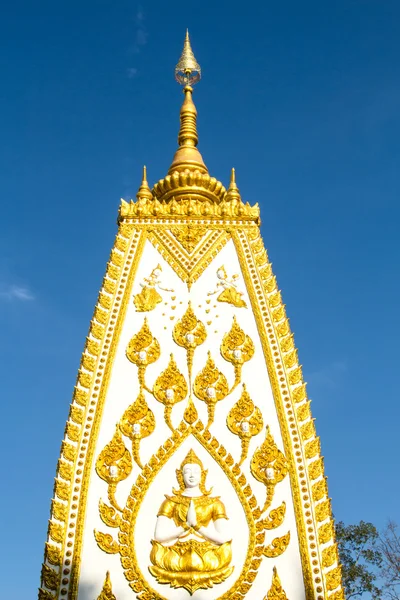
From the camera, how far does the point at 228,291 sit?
12.6 m

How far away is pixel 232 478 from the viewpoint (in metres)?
10.9

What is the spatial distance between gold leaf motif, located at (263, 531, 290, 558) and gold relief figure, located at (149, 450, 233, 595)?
53 cm

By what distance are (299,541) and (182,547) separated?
5.38 feet

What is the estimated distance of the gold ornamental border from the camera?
10141mm

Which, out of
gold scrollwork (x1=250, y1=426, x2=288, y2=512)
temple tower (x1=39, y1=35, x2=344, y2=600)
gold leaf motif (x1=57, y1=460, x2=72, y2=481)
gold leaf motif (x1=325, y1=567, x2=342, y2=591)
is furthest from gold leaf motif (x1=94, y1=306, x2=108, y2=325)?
gold leaf motif (x1=325, y1=567, x2=342, y2=591)

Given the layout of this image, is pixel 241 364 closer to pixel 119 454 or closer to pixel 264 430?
pixel 264 430

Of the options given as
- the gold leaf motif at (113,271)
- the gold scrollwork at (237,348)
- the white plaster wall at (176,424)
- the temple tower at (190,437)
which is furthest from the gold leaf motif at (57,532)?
the gold leaf motif at (113,271)

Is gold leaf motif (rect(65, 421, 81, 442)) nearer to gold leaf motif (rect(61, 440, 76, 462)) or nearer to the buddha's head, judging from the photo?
gold leaf motif (rect(61, 440, 76, 462))

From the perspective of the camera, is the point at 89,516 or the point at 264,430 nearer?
the point at 89,516

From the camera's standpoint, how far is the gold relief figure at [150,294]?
12445mm

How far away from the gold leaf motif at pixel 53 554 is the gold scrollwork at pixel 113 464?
3.20 ft

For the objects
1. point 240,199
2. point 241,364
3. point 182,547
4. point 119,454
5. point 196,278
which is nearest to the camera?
point 182,547

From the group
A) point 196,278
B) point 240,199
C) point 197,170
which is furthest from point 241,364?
point 197,170

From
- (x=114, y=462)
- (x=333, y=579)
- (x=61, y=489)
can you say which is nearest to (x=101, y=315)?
(x=114, y=462)
